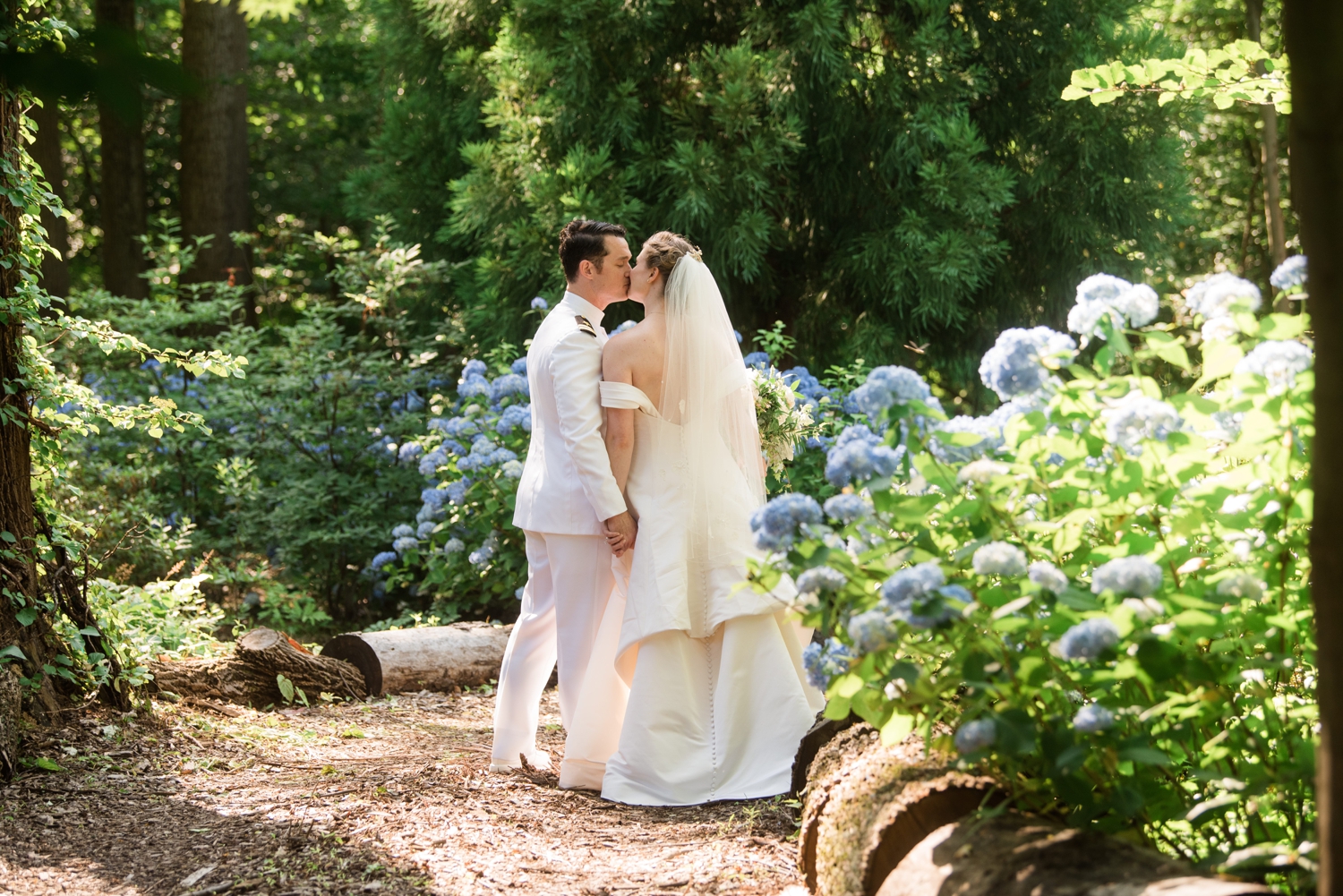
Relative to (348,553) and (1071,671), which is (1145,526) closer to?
(1071,671)

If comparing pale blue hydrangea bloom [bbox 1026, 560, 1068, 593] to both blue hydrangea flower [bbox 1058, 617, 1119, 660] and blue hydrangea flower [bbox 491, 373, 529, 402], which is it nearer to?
blue hydrangea flower [bbox 1058, 617, 1119, 660]

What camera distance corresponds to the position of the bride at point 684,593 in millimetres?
4027

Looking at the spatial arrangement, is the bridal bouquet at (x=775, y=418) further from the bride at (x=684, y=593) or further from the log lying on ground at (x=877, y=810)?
the log lying on ground at (x=877, y=810)

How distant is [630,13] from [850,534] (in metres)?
6.52

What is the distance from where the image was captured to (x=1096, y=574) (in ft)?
6.89

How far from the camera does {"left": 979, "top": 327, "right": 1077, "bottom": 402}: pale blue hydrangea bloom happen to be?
2.31 m

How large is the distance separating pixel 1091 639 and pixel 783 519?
64 cm

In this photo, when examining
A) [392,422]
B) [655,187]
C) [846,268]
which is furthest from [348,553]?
[846,268]

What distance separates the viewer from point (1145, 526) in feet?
8.05

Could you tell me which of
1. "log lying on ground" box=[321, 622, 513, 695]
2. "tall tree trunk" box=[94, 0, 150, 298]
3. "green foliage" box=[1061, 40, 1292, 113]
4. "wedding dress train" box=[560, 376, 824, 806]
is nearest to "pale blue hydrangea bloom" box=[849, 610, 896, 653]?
"wedding dress train" box=[560, 376, 824, 806]

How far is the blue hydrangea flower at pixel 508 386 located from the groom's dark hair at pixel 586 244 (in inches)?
89.6

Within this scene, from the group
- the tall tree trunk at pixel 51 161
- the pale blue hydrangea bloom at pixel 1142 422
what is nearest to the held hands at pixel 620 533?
the pale blue hydrangea bloom at pixel 1142 422

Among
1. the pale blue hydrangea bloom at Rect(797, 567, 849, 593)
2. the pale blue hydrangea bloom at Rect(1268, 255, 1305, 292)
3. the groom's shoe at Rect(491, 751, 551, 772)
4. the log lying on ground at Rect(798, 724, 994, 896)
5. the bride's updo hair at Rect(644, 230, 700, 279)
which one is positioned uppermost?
the bride's updo hair at Rect(644, 230, 700, 279)

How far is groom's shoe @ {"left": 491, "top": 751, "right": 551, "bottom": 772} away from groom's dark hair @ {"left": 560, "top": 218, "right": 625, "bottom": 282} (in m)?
1.92
